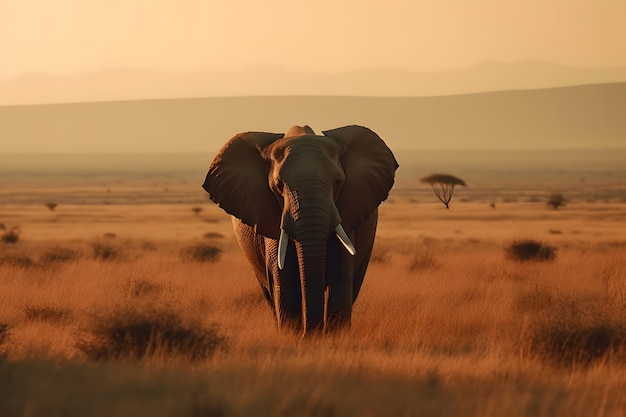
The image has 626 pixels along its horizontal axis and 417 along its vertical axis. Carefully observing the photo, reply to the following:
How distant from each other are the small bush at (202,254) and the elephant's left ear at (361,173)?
42.4 ft

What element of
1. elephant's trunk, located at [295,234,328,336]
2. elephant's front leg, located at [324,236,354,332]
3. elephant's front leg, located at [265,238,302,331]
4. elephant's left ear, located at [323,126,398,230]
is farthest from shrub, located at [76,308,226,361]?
elephant's left ear, located at [323,126,398,230]

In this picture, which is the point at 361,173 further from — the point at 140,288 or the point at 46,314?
the point at 140,288

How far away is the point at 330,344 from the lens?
1320cm

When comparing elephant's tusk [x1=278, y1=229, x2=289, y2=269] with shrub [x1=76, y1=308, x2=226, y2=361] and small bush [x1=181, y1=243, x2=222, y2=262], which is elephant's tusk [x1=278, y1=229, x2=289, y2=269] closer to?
shrub [x1=76, y1=308, x2=226, y2=361]

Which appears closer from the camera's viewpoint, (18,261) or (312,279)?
(312,279)

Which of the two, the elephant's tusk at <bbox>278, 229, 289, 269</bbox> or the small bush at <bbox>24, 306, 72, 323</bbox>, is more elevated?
the elephant's tusk at <bbox>278, 229, 289, 269</bbox>

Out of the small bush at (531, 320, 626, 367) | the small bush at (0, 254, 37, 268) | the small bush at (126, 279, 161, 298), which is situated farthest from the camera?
the small bush at (0, 254, 37, 268)

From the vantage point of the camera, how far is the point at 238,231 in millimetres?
16953

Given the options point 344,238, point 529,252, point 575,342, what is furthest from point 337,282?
point 529,252

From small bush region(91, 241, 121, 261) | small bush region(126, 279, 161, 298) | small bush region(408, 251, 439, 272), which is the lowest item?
small bush region(91, 241, 121, 261)

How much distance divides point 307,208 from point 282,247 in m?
0.56

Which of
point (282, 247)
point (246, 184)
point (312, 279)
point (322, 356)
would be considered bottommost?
point (322, 356)

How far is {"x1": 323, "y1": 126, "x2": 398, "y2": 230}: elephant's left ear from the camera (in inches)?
586

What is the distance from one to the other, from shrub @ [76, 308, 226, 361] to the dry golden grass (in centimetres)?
2
